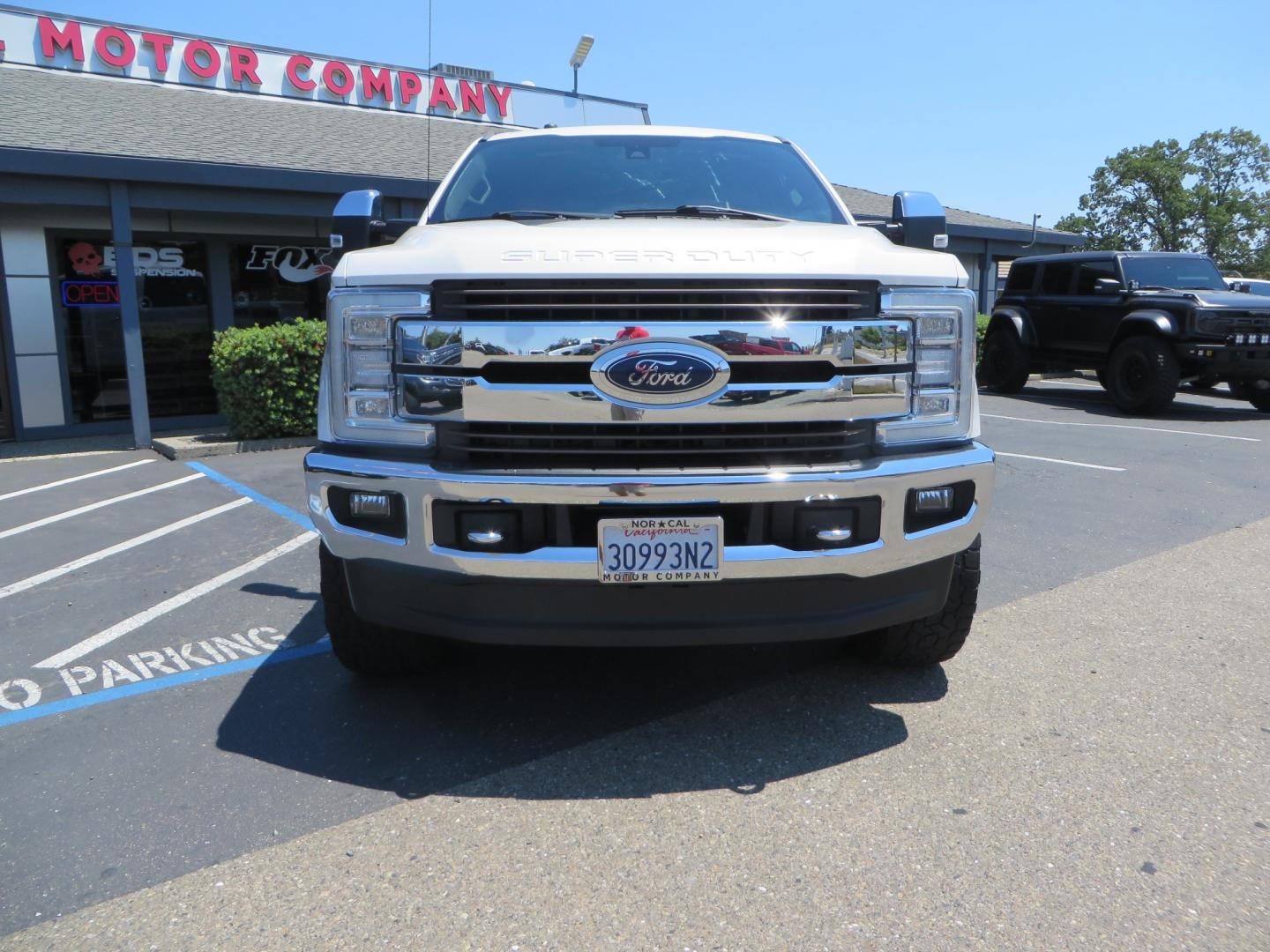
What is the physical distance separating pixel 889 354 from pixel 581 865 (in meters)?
1.62

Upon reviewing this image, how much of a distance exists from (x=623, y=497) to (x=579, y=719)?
94 centimetres

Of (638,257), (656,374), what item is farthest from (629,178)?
(656,374)

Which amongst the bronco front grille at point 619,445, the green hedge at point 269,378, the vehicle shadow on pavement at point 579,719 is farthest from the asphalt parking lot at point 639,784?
the green hedge at point 269,378

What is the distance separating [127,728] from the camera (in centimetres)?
314

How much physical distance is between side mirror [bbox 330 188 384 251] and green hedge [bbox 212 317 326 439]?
6.39 m

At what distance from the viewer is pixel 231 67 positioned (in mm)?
15578

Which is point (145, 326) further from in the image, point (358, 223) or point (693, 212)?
point (693, 212)

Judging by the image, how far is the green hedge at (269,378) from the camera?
32.1 feet

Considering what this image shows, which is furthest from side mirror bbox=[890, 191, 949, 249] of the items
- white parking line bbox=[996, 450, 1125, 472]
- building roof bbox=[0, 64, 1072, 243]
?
building roof bbox=[0, 64, 1072, 243]

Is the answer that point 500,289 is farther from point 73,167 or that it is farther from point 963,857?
point 73,167

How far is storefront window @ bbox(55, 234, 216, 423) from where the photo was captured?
1127 centimetres

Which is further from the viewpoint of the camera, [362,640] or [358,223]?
[358,223]

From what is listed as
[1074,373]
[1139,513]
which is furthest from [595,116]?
[1139,513]

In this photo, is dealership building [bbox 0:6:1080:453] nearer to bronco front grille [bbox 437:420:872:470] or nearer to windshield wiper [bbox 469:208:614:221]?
windshield wiper [bbox 469:208:614:221]
